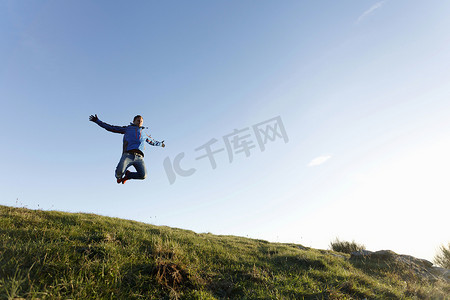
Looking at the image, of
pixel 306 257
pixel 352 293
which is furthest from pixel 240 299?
pixel 306 257

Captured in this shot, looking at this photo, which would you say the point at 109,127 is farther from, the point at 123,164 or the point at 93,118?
the point at 123,164

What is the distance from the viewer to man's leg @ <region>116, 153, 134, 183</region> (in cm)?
740

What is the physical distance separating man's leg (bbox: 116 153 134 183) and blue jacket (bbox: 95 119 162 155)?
0.88ft

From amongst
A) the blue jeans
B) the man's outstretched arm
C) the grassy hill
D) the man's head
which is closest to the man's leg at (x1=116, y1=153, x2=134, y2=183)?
the blue jeans

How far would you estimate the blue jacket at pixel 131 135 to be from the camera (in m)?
8.00

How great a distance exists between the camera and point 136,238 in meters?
6.49

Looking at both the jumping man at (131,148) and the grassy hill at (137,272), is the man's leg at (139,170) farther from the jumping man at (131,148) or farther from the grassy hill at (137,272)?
the grassy hill at (137,272)

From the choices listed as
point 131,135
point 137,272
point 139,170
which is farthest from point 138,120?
point 137,272

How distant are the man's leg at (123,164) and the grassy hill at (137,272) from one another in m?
1.73

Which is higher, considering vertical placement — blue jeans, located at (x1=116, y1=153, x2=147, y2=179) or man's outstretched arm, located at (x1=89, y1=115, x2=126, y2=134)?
man's outstretched arm, located at (x1=89, y1=115, x2=126, y2=134)

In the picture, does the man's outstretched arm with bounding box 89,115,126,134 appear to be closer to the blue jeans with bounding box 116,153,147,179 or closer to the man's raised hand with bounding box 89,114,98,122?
the man's raised hand with bounding box 89,114,98,122

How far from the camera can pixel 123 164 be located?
750cm

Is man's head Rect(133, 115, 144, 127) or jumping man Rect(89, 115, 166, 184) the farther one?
man's head Rect(133, 115, 144, 127)

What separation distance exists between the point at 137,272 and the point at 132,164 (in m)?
4.20
